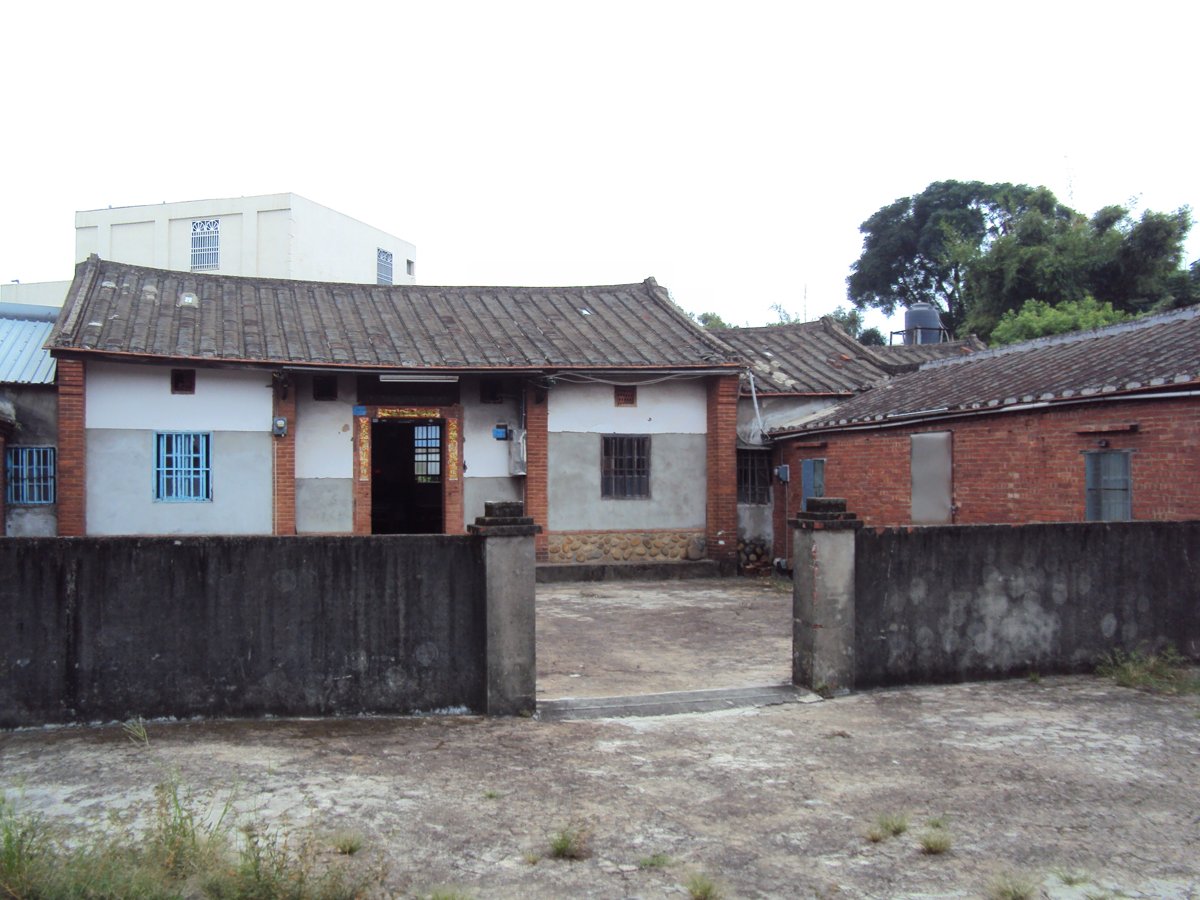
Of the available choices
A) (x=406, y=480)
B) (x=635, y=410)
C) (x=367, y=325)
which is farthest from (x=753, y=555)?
(x=367, y=325)

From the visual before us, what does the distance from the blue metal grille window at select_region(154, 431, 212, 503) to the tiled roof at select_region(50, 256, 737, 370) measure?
134 cm

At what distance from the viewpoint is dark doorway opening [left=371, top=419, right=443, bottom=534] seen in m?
18.6

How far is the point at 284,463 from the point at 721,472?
7.18 metres

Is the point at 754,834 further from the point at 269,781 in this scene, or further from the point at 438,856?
the point at 269,781

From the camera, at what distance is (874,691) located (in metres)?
7.18

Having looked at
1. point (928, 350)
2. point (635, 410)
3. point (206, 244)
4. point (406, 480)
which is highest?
point (206, 244)

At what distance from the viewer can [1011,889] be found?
376 cm

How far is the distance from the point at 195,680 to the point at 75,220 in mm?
31624

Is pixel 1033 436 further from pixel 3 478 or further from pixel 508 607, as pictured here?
pixel 3 478

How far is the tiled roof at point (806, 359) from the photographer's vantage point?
1736 centimetres

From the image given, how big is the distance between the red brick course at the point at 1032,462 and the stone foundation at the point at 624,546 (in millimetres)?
2627

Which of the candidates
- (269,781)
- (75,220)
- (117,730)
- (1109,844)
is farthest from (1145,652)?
(75,220)

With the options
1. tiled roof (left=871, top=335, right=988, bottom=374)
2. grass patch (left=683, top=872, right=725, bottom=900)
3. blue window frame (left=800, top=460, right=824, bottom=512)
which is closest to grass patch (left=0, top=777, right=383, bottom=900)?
grass patch (left=683, top=872, right=725, bottom=900)

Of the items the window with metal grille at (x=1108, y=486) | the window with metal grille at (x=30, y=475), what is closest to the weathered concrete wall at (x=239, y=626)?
the window with metal grille at (x=1108, y=486)
